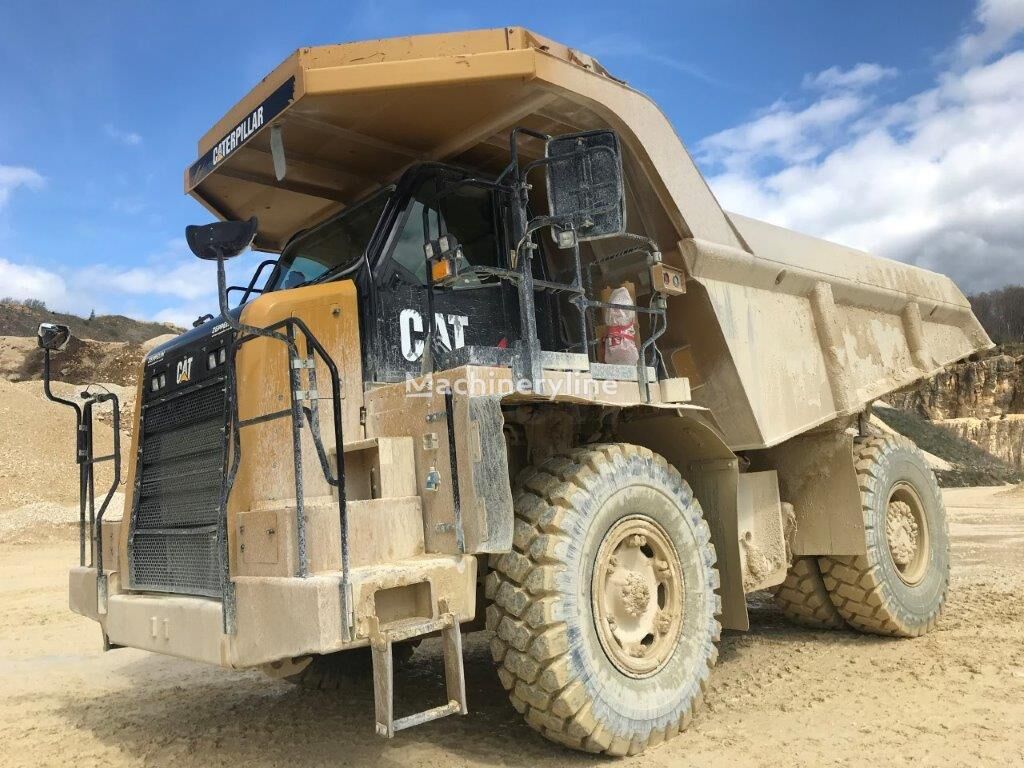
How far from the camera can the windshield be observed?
15.4 feet

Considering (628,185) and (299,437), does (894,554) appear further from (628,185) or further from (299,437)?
(299,437)

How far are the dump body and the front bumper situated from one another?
2.10m

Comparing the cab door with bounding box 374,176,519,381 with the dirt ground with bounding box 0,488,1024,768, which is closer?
the dirt ground with bounding box 0,488,1024,768

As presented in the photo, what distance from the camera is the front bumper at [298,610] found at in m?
3.18

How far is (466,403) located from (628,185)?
1.93m

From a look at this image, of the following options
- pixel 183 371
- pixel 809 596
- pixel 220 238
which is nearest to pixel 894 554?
pixel 809 596

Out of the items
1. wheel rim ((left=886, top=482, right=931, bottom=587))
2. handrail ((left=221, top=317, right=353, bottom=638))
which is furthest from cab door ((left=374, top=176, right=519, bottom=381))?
wheel rim ((left=886, top=482, right=931, bottom=587))

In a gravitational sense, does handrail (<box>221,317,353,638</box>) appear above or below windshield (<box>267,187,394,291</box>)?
below

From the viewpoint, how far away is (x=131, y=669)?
6.47 metres

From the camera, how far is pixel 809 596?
652 cm

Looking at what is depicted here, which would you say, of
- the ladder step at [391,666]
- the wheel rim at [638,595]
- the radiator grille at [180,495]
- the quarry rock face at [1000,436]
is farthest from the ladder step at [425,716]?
the quarry rock face at [1000,436]

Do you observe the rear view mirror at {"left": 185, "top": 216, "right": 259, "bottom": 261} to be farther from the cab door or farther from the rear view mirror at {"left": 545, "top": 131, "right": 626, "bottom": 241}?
the rear view mirror at {"left": 545, "top": 131, "right": 626, "bottom": 241}

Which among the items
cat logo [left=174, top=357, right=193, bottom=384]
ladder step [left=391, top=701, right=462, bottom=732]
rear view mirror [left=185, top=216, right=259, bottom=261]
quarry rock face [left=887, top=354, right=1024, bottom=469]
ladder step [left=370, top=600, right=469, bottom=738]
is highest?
quarry rock face [left=887, top=354, right=1024, bottom=469]

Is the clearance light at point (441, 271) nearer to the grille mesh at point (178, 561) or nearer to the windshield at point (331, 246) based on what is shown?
the windshield at point (331, 246)
